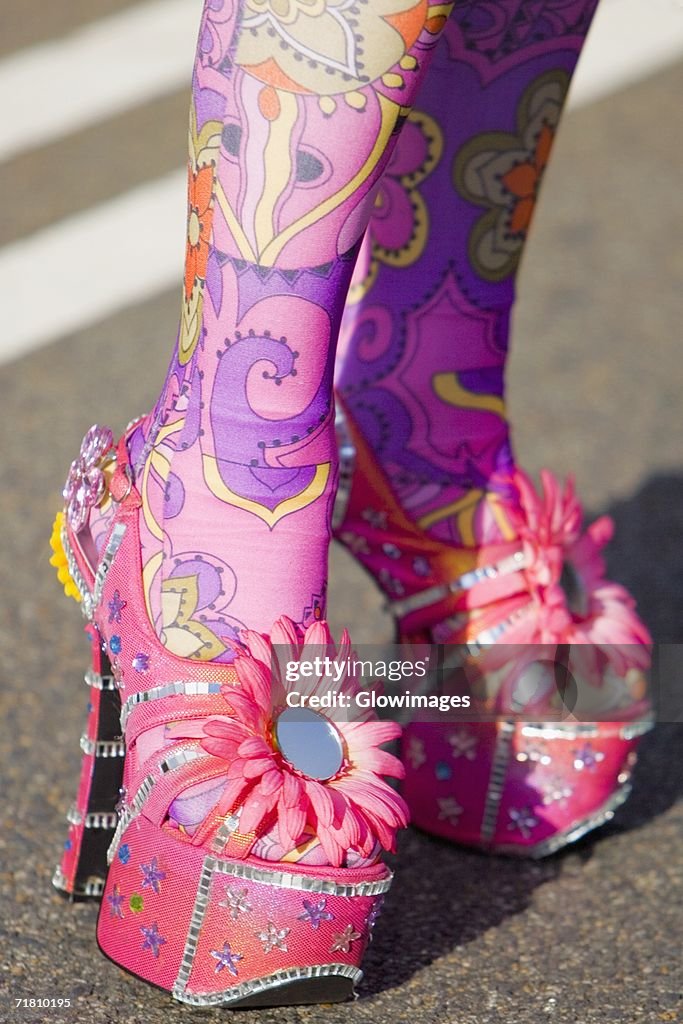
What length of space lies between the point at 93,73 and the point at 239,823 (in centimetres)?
206

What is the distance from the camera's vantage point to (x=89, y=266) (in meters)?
2.12

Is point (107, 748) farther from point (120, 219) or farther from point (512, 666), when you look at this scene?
point (120, 219)

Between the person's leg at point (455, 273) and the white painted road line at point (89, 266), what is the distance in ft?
3.00

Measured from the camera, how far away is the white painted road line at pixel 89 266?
1995 mm

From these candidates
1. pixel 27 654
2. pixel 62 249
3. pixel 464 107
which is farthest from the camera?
pixel 62 249

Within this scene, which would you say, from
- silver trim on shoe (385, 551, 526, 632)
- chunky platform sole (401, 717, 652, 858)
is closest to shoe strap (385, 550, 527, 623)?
silver trim on shoe (385, 551, 526, 632)

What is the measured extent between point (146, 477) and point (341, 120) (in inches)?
11.3

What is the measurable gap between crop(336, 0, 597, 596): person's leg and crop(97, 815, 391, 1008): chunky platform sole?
0.35m

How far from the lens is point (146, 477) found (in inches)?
37.1

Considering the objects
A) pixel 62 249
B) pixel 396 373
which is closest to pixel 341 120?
pixel 396 373

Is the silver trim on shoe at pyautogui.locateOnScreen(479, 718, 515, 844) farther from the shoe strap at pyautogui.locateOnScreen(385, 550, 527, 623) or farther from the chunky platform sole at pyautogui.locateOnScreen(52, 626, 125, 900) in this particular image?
the chunky platform sole at pyautogui.locateOnScreen(52, 626, 125, 900)

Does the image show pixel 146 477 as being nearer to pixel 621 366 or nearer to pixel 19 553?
pixel 19 553

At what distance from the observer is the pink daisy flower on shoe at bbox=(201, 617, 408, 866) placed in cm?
86

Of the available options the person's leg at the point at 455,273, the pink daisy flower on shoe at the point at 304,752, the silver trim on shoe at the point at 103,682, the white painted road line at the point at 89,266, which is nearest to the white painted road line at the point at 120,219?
the white painted road line at the point at 89,266
